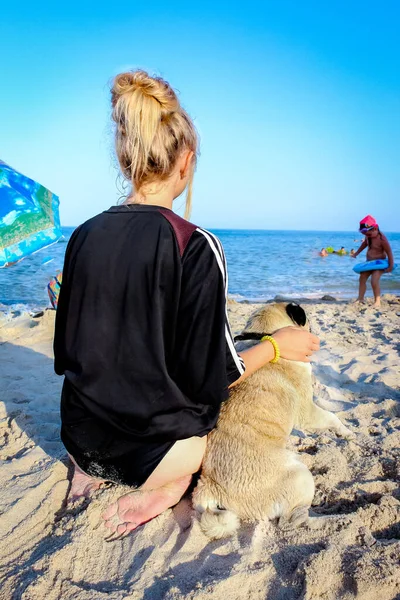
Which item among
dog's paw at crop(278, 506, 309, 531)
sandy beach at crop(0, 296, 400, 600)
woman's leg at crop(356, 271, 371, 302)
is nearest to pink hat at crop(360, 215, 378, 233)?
woman's leg at crop(356, 271, 371, 302)

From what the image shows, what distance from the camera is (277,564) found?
195 centimetres

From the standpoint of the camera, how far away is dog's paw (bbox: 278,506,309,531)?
2.19m

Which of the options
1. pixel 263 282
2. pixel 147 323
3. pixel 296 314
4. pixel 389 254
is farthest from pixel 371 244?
pixel 147 323

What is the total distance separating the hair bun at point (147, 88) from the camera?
184cm

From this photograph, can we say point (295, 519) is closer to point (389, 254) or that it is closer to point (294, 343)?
point (294, 343)

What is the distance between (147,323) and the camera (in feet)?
6.15

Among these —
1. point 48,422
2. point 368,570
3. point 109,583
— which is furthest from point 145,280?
point 48,422

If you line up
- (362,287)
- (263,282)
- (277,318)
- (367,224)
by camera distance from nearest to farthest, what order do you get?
1. (277,318)
2. (362,287)
3. (367,224)
4. (263,282)

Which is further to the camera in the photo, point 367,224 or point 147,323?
point 367,224

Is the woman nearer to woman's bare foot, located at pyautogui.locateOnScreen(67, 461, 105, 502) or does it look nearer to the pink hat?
woman's bare foot, located at pyautogui.locateOnScreen(67, 461, 105, 502)

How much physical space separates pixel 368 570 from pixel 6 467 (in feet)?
7.45

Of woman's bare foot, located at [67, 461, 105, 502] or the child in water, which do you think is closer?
woman's bare foot, located at [67, 461, 105, 502]

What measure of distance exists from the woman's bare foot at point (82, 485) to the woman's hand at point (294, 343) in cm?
136

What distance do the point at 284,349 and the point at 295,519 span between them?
90 centimetres
